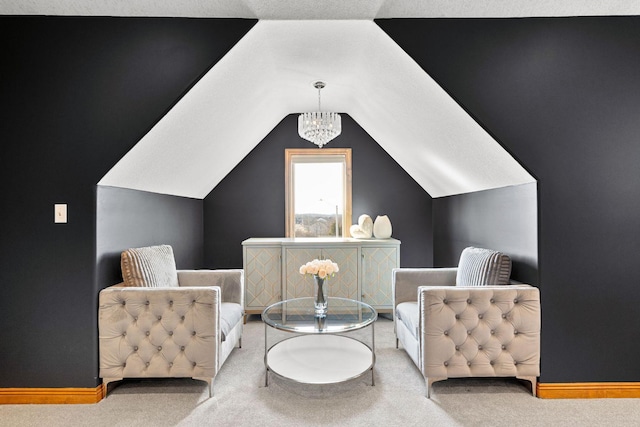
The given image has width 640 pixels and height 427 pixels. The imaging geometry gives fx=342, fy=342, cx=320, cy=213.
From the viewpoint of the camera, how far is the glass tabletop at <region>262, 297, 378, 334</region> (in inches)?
93.3

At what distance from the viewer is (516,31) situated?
2.40m

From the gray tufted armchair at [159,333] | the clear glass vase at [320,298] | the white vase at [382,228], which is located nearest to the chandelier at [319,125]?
the white vase at [382,228]

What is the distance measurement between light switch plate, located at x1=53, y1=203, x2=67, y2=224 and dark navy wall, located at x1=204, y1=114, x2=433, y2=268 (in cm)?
233

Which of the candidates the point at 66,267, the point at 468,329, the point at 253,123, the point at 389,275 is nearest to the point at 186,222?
the point at 253,123

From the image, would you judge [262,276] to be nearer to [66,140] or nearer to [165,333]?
[165,333]

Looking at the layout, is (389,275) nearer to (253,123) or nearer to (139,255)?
(253,123)

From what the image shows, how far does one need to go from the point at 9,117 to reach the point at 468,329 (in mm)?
3438

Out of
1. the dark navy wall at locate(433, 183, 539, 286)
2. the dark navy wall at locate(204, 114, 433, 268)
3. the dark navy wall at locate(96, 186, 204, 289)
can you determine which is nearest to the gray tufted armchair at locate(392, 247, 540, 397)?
the dark navy wall at locate(433, 183, 539, 286)

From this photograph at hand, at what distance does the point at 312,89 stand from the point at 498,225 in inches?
89.5

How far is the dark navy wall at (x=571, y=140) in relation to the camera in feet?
7.77

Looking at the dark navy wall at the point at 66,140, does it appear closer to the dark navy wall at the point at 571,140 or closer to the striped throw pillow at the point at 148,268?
the striped throw pillow at the point at 148,268

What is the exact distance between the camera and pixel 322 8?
7.20ft

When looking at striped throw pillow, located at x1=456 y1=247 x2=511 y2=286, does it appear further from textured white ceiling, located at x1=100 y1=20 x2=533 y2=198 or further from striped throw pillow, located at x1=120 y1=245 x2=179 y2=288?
striped throw pillow, located at x1=120 y1=245 x2=179 y2=288

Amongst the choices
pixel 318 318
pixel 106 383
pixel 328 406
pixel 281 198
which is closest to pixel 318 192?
pixel 281 198
